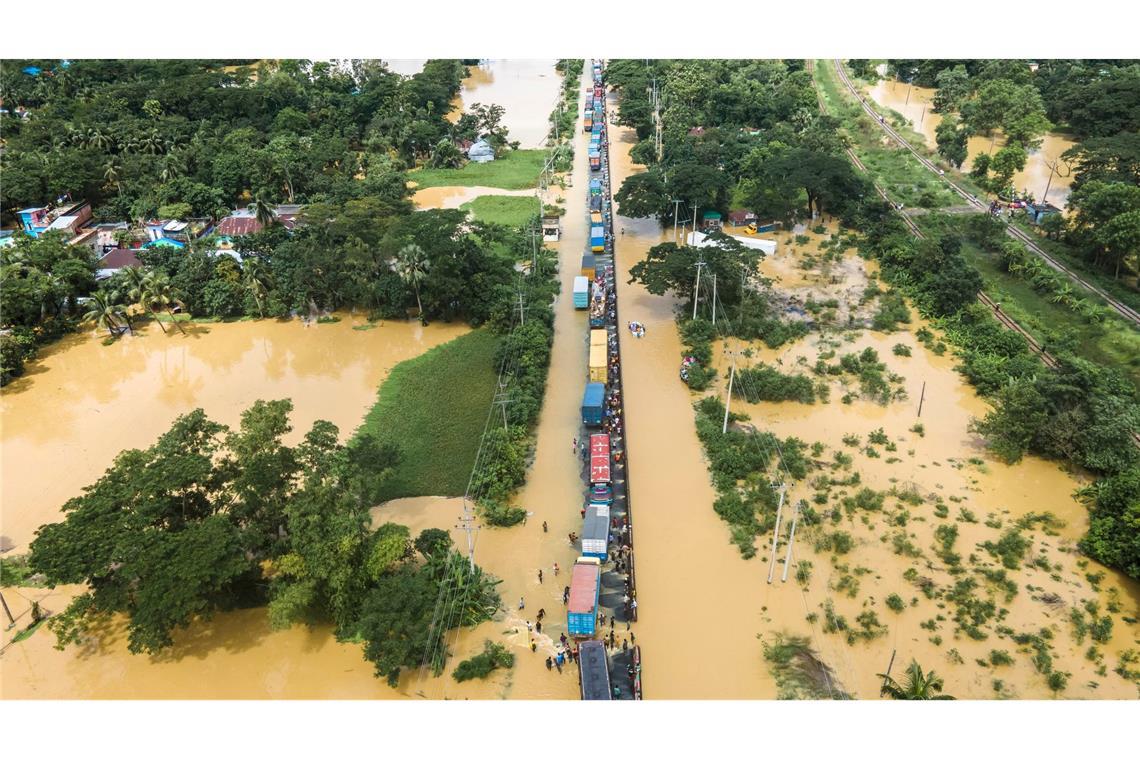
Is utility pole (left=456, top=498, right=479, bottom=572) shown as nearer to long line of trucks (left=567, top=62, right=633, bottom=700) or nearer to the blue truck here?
long line of trucks (left=567, top=62, right=633, bottom=700)

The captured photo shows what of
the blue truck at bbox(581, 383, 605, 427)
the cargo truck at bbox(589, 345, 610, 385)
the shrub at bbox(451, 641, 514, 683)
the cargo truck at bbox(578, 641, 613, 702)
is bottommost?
the shrub at bbox(451, 641, 514, 683)

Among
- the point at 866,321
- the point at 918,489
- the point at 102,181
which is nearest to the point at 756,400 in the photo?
the point at 918,489

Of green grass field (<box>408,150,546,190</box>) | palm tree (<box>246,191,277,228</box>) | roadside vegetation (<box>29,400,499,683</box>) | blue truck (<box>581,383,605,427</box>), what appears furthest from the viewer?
green grass field (<box>408,150,546,190</box>)

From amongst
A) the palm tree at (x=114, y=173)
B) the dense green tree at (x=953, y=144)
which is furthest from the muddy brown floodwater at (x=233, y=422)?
the dense green tree at (x=953, y=144)

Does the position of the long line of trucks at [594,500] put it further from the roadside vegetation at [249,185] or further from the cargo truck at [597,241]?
the roadside vegetation at [249,185]

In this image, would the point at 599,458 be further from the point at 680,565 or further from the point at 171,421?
the point at 171,421

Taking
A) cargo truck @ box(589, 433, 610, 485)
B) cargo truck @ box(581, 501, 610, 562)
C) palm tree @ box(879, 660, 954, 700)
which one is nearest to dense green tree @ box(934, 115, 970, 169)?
cargo truck @ box(589, 433, 610, 485)

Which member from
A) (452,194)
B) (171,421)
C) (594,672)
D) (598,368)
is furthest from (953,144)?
(171,421)
